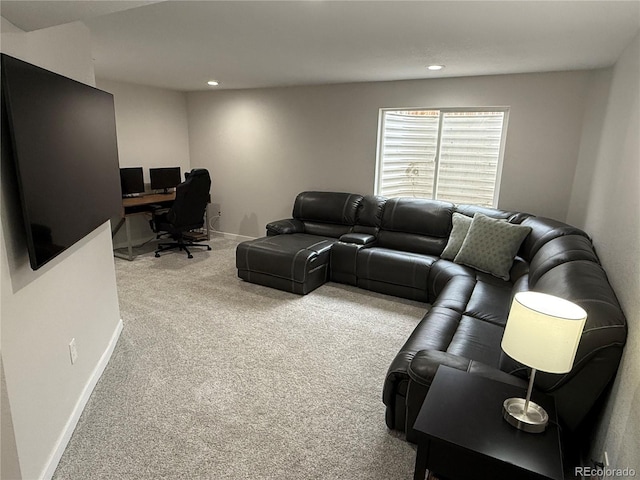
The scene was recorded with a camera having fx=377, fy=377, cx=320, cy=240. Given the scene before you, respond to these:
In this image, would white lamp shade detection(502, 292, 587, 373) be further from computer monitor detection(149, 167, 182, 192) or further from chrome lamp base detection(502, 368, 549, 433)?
computer monitor detection(149, 167, 182, 192)

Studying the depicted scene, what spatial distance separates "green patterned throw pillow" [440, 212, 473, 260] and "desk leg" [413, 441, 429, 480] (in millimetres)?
2566

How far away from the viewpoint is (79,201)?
1.94m

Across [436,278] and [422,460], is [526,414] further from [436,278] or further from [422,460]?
[436,278]

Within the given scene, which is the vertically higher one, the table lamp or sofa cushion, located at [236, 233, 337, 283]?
the table lamp

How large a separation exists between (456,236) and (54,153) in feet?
10.8

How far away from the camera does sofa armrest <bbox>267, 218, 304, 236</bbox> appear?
15.2ft

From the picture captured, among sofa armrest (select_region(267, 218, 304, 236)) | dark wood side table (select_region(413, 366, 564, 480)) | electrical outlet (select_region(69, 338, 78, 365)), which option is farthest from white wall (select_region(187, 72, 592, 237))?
electrical outlet (select_region(69, 338, 78, 365))

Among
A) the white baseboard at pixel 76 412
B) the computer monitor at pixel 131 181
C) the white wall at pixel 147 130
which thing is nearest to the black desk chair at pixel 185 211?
the computer monitor at pixel 131 181

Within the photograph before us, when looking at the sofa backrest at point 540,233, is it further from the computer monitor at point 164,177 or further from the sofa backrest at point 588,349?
the computer monitor at point 164,177

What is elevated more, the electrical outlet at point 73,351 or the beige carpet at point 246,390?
the electrical outlet at point 73,351

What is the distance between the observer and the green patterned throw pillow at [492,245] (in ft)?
10.8

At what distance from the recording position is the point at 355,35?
8.27 ft
